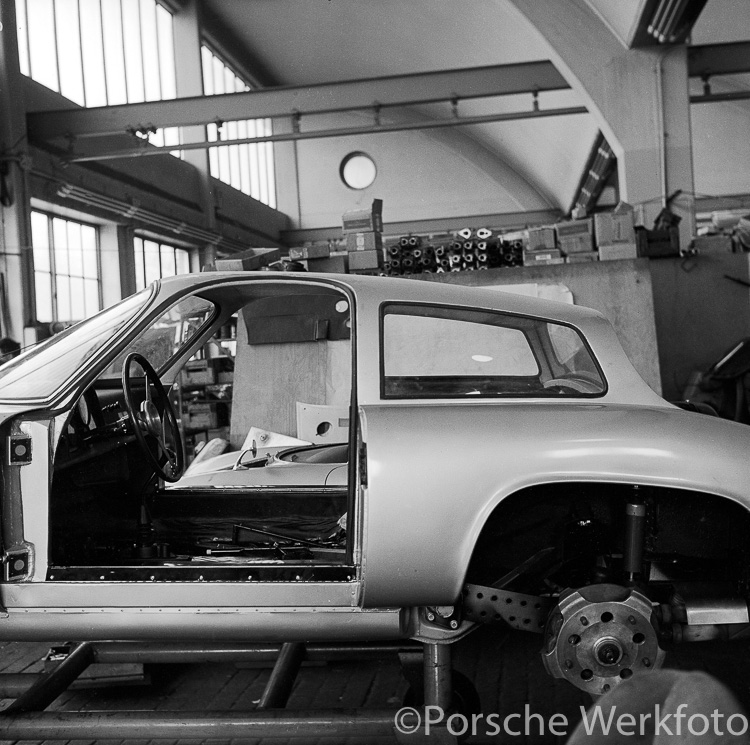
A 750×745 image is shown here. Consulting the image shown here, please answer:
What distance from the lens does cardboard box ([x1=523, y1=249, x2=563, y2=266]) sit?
25.7 ft

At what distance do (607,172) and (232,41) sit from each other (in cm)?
1139

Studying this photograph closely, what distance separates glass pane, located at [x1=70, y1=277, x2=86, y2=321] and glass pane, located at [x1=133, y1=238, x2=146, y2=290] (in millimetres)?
1608

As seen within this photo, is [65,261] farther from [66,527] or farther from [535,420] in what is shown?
[535,420]

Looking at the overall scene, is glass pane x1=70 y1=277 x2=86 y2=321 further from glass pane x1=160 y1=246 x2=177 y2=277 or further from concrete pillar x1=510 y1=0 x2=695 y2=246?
concrete pillar x1=510 y1=0 x2=695 y2=246

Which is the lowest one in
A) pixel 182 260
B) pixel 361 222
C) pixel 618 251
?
pixel 618 251

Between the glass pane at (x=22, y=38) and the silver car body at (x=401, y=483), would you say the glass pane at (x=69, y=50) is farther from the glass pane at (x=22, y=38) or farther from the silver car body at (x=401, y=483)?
the silver car body at (x=401, y=483)

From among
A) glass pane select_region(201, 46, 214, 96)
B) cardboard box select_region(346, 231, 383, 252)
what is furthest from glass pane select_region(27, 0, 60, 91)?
cardboard box select_region(346, 231, 383, 252)

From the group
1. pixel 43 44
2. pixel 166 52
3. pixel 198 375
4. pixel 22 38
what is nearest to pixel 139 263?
pixel 43 44

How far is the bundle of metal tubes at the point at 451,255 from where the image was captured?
8.05m

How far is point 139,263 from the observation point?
17.5 m

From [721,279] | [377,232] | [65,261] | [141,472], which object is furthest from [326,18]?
[141,472]

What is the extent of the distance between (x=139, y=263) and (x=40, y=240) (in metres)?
3.37

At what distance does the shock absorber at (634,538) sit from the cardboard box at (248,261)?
15.9 feet

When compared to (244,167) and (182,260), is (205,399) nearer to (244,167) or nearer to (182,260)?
(182,260)
